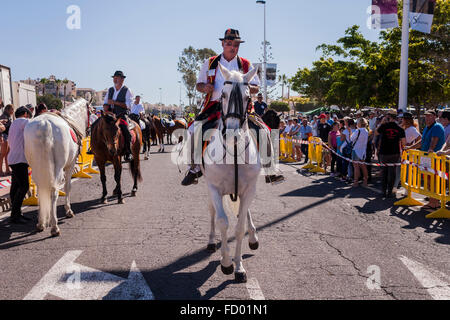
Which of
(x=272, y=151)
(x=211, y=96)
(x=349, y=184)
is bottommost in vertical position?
(x=349, y=184)

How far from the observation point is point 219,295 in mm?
4297

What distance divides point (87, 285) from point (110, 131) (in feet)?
17.7

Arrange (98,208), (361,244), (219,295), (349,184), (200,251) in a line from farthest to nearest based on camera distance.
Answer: (349,184)
(98,208)
(361,244)
(200,251)
(219,295)

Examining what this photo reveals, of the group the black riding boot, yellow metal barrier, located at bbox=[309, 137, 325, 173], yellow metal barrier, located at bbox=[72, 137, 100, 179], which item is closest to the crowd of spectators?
yellow metal barrier, located at bbox=[309, 137, 325, 173]

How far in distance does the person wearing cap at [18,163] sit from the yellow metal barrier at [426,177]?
784 cm

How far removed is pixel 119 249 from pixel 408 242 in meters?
4.45

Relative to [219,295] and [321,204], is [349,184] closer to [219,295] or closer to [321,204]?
[321,204]

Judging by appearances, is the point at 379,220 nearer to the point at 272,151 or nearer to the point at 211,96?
the point at 272,151

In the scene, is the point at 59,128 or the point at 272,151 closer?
the point at 272,151

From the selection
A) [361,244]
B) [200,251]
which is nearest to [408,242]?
[361,244]

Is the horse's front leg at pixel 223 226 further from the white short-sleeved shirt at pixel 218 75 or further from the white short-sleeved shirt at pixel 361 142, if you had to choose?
the white short-sleeved shirt at pixel 361 142

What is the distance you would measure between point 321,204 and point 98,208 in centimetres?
503

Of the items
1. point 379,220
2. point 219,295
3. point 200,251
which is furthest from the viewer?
point 379,220
